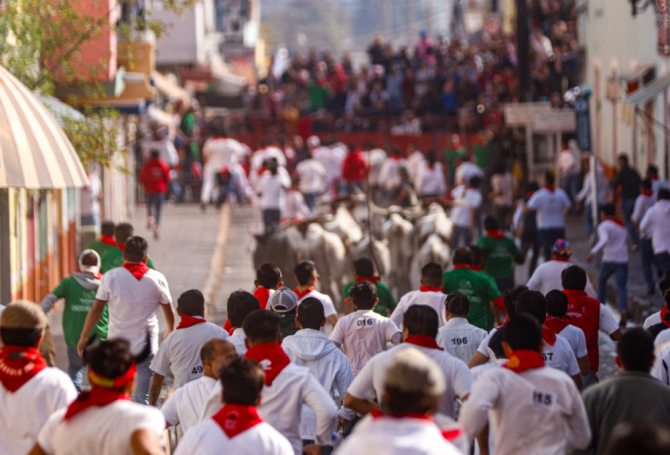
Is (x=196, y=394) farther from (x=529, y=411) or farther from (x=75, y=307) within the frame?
(x=75, y=307)

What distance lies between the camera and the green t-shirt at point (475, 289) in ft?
28.3

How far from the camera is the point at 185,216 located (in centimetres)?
2553

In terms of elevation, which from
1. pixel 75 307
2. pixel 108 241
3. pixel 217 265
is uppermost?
pixel 108 241

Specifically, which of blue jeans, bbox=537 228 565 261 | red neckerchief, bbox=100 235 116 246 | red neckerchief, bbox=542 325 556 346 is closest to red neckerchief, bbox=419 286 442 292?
red neckerchief, bbox=542 325 556 346

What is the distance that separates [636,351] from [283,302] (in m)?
2.73

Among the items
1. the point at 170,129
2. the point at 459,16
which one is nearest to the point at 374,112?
the point at 170,129

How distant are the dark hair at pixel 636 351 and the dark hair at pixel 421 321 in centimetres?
100

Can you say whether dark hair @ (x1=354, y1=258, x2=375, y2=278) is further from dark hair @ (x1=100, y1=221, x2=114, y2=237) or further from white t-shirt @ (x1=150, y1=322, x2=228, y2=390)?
dark hair @ (x1=100, y1=221, x2=114, y2=237)

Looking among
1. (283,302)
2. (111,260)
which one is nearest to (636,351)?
(283,302)

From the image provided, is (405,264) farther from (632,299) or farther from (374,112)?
(374,112)

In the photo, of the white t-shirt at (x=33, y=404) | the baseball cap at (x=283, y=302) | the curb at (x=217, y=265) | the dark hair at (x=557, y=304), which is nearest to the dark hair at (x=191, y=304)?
the baseball cap at (x=283, y=302)

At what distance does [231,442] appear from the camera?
4121 millimetres

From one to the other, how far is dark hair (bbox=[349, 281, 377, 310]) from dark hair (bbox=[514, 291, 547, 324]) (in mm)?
1098

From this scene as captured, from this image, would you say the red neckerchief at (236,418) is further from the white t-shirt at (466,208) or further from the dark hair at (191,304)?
the white t-shirt at (466,208)
